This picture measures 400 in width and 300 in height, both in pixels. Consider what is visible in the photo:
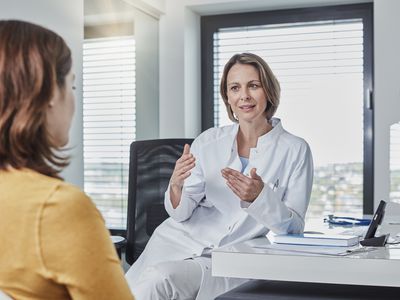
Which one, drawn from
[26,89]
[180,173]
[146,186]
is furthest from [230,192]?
[26,89]

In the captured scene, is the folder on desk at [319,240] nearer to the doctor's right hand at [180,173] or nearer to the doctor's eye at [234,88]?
the doctor's right hand at [180,173]

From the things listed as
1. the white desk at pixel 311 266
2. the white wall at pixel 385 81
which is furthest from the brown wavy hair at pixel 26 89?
the white wall at pixel 385 81

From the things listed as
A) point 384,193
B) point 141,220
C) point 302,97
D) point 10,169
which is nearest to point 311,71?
point 302,97

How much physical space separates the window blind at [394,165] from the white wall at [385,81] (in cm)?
2

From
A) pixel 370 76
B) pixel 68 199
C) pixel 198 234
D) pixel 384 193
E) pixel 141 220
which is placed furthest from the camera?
pixel 370 76

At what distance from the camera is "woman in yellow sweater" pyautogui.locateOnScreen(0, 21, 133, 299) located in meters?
0.76

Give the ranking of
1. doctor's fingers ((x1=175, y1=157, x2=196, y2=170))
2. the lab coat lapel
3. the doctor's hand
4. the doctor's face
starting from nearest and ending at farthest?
the doctor's hand → doctor's fingers ((x1=175, y1=157, x2=196, y2=170)) → the lab coat lapel → the doctor's face

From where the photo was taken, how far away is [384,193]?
353 centimetres

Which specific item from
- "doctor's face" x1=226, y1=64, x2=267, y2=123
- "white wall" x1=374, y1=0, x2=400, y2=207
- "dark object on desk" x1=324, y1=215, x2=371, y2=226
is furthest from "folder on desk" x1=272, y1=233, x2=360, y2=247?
"white wall" x1=374, y1=0, x2=400, y2=207

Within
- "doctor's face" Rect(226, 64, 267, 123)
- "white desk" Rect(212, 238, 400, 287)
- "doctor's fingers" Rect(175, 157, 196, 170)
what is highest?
"doctor's face" Rect(226, 64, 267, 123)

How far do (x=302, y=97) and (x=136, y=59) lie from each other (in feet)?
3.53

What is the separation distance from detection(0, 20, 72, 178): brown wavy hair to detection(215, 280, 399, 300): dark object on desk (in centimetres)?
89

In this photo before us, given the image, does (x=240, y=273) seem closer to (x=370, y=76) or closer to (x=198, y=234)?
(x=198, y=234)

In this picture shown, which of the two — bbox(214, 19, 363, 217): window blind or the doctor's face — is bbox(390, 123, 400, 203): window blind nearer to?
bbox(214, 19, 363, 217): window blind
